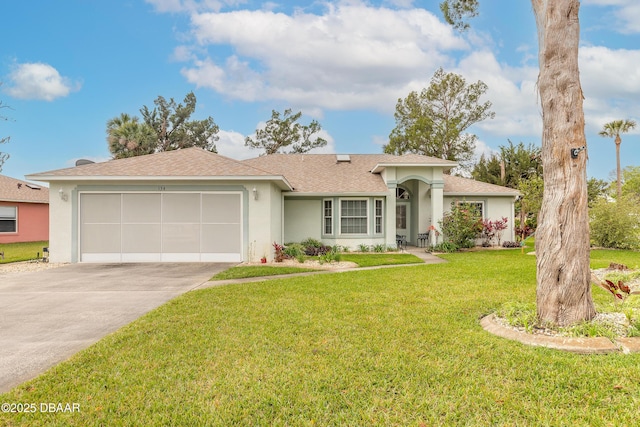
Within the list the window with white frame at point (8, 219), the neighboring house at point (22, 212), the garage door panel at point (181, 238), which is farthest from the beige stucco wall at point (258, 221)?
the window with white frame at point (8, 219)

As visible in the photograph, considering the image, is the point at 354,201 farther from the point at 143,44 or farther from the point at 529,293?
the point at 143,44

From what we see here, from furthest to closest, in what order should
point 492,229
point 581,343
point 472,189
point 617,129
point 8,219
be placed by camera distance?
point 617,129 → point 8,219 → point 472,189 → point 492,229 → point 581,343

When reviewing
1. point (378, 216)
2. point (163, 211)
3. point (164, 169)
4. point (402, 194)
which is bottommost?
point (378, 216)

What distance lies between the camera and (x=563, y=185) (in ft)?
Result: 15.1

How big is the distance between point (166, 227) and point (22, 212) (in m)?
16.5

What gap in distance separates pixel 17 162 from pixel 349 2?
68.4ft

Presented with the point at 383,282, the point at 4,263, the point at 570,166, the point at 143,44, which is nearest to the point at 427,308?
the point at 383,282

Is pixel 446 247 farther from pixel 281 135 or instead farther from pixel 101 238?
pixel 281 135

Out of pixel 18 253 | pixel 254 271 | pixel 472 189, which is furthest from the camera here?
pixel 472 189

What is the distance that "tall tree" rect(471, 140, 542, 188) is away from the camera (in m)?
26.9

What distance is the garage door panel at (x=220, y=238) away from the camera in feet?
40.3

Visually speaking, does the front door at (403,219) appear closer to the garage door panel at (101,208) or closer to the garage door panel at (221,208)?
the garage door panel at (221,208)

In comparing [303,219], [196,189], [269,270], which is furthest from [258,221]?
[303,219]

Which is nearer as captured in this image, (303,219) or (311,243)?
(311,243)
